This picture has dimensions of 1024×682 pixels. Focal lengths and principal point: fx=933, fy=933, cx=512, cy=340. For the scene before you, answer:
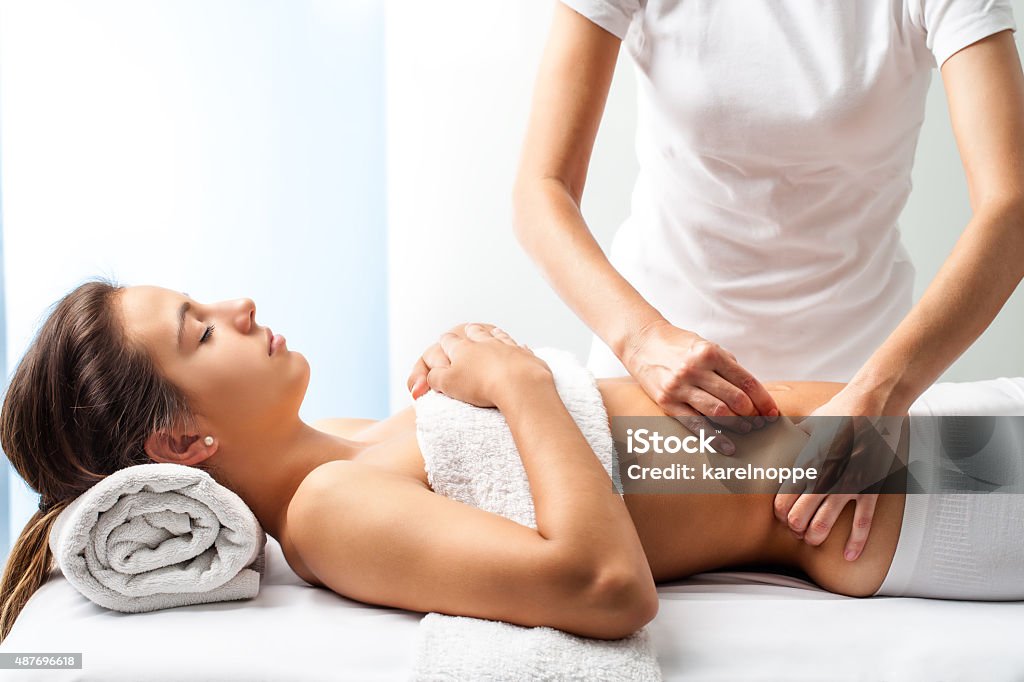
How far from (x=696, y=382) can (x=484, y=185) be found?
1.63 meters

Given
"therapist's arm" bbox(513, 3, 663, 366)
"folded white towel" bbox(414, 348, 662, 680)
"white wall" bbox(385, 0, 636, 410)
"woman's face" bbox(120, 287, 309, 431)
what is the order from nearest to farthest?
"folded white towel" bbox(414, 348, 662, 680) < "woman's face" bbox(120, 287, 309, 431) < "therapist's arm" bbox(513, 3, 663, 366) < "white wall" bbox(385, 0, 636, 410)

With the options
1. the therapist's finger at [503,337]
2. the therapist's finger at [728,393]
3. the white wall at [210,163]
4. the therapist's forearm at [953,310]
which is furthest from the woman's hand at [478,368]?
the white wall at [210,163]

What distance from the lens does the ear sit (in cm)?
130

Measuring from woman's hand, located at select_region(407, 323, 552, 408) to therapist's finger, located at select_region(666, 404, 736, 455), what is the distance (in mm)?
185

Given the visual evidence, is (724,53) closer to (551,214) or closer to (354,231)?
(551,214)

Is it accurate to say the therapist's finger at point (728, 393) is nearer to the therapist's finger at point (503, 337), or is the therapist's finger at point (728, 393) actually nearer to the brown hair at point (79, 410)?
the therapist's finger at point (503, 337)

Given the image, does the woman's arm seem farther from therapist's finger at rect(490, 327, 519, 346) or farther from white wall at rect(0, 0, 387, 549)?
white wall at rect(0, 0, 387, 549)

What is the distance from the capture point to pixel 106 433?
1.29 metres

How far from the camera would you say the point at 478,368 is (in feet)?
4.29

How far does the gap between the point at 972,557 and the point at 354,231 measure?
2054 mm

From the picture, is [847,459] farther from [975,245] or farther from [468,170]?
[468,170]

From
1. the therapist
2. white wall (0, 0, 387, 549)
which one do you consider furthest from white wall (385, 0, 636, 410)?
the therapist

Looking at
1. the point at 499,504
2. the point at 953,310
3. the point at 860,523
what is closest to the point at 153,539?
the point at 499,504

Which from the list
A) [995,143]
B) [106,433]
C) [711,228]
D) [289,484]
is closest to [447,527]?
[289,484]
